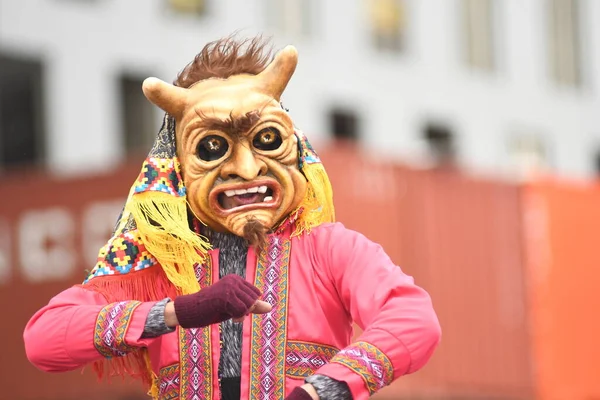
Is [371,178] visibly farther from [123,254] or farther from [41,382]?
[123,254]

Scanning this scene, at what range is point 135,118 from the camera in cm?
2064

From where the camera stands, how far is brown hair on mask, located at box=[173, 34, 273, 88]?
4.89 meters

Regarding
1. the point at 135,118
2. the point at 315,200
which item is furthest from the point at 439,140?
the point at 315,200

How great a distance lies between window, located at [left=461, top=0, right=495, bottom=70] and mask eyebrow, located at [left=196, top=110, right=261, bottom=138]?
22297mm

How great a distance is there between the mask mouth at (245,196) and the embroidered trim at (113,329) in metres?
0.41

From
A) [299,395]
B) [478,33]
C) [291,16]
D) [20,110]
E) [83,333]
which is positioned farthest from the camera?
[478,33]

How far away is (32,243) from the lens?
650 inches

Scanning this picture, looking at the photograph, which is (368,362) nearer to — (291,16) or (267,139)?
(267,139)

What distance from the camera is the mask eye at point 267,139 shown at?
15.7 feet

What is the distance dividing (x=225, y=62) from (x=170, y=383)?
939mm

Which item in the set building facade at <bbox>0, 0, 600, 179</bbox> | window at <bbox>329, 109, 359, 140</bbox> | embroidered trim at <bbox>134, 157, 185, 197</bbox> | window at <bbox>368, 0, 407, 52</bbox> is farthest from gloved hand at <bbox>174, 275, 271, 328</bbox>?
window at <bbox>368, 0, 407, 52</bbox>

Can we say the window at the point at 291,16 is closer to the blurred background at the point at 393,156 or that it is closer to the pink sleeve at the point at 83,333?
the blurred background at the point at 393,156

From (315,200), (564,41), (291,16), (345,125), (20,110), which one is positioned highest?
(291,16)

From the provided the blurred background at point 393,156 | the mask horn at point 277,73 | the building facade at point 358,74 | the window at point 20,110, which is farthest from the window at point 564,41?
the mask horn at point 277,73
